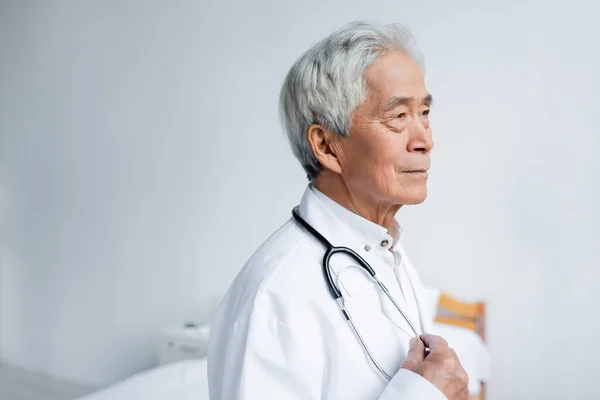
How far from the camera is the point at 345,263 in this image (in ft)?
3.35

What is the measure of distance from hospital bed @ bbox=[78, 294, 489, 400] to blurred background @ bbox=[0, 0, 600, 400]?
3.3 inches

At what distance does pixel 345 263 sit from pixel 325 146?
223 mm

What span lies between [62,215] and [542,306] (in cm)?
294

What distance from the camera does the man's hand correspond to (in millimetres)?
912

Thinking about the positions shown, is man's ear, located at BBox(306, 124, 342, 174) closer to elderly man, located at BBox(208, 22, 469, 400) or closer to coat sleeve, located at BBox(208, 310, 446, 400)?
elderly man, located at BBox(208, 22, 469, 400)

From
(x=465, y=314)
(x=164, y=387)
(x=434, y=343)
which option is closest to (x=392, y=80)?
(x=434, y=343)

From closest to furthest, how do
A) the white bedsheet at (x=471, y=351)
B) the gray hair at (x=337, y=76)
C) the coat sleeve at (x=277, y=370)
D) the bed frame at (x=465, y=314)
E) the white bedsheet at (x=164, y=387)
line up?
1. the coat sleeve at (x=277, y=370)
2. the gray hair at (x=337, y=76)
3. the white bedsheet at (x=164, y=387)
4. the white bedsheet at (x=471, y=351)
5. the bed frame at (x=465, y=314)

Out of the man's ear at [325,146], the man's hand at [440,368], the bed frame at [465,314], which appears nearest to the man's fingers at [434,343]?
the man's hand at [440,368]

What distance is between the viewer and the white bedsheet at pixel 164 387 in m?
1.93

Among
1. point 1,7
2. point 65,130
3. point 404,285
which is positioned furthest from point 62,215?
point 404,285

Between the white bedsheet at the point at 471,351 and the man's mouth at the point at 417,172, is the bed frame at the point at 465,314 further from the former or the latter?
the man's mouth at the point at 417,172

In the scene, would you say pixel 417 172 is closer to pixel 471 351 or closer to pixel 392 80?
pixel 392 80

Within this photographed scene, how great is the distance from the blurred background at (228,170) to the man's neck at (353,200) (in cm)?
165

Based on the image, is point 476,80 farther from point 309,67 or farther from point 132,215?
point 132,215
